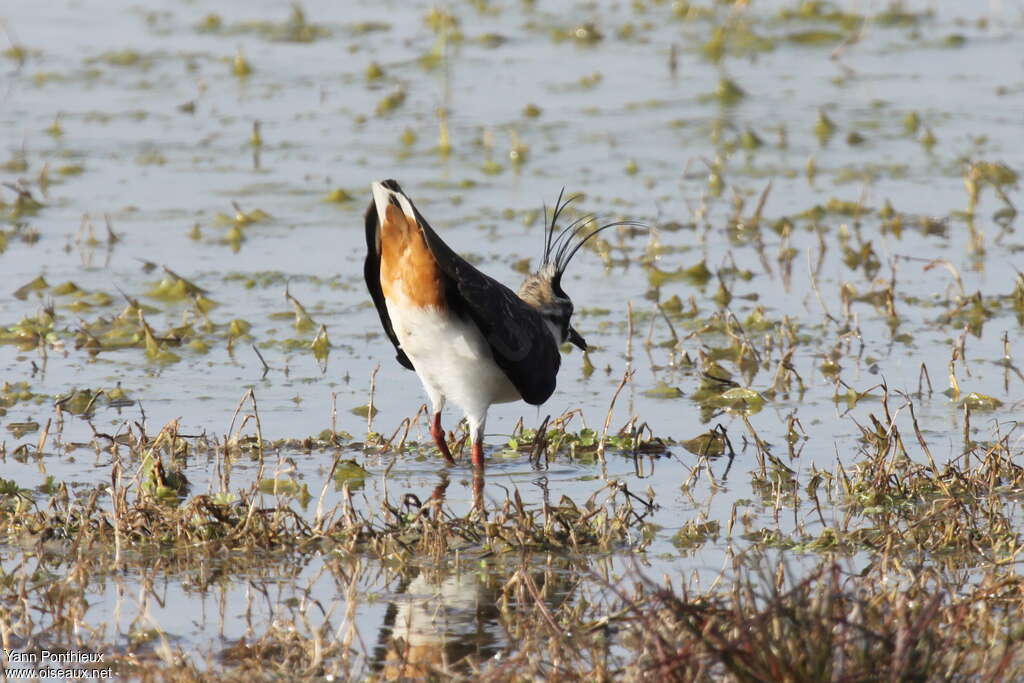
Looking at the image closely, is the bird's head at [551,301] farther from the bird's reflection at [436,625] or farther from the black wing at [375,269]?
the bird's reflection at [436,625]

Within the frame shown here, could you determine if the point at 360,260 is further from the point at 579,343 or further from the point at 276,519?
the point at 276,519

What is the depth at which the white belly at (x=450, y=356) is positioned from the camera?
266 inches

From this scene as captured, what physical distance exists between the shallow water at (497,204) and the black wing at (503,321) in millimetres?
387

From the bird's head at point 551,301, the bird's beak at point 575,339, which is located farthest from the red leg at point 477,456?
the bird's beak at point 575,339

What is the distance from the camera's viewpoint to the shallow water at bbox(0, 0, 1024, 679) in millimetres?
7270

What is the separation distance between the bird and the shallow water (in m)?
0.33

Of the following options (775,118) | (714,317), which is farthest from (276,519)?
(775,118)

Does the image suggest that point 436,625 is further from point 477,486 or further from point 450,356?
point 450,356

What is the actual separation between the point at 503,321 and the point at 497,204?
4.88 meters

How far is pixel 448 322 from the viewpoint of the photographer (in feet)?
22.2

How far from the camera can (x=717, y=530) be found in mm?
6059

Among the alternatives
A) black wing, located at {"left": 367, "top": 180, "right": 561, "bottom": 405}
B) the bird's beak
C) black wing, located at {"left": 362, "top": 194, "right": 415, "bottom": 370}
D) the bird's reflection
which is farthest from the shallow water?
black wing, located at {"left": 362, "top": 194, "right": 415, "bottom": 370}

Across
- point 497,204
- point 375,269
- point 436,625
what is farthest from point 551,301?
point 497,204

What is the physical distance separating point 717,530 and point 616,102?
854 cm
